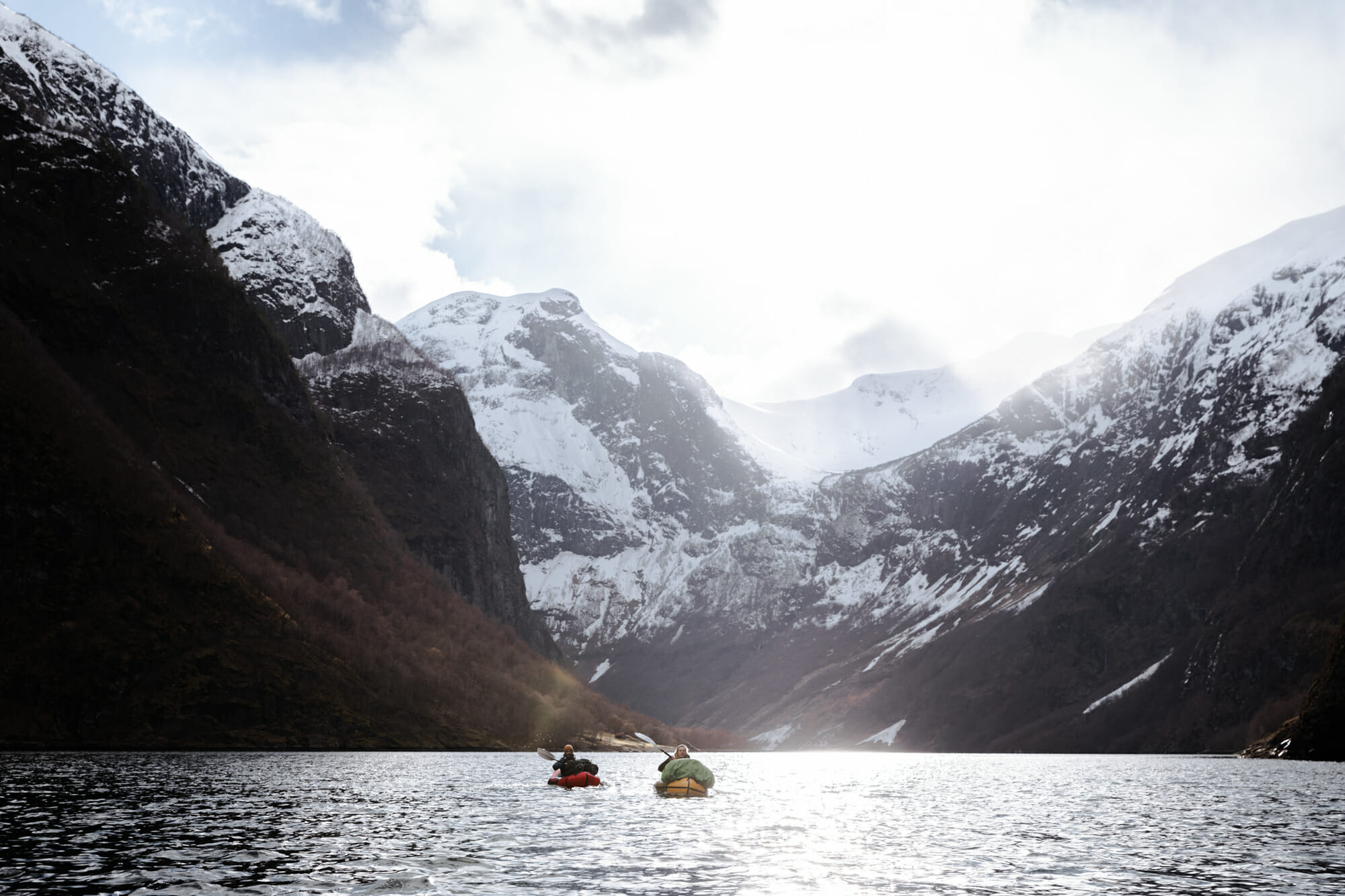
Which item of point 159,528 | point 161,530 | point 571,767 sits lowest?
point 571,767

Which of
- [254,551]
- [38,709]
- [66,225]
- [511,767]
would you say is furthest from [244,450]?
[511,767]

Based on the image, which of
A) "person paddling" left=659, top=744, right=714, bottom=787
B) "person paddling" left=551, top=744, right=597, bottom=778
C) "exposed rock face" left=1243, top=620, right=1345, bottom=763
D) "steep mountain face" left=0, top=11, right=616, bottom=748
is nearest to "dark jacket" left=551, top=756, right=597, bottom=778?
"person paddling" left=551, top=744, right=597, bottom=778

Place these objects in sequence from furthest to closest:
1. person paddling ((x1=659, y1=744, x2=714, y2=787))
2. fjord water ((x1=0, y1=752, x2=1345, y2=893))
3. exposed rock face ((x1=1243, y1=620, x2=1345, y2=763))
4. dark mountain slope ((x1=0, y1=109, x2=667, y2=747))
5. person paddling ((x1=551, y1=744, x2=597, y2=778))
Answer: exposed rock face ((x1=1243, y1=620, x2=1345, y2=763)) < dark mountain slope ((x1=0, y1=109, x2=667, y2=747)) < person paddling ((x1=551, y1=744, x2=597, y2=778)) < person paddling ((x1=659, y1=744, x2=714, y2=787)) < fjord water ((x1=0, y1=752, x2=1345, y2=893))

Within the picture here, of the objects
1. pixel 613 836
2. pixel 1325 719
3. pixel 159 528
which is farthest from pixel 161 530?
pixel 1325 719

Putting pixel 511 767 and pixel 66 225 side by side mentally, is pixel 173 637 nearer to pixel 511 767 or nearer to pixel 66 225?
pixel 511 767

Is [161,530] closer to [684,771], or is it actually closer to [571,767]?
[571,767]

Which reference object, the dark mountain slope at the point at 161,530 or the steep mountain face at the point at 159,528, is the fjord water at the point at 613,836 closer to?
the steep mountain face at the point at 159,528

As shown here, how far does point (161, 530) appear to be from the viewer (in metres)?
134

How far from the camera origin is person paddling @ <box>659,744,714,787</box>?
3034 inches

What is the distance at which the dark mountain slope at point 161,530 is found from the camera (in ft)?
398

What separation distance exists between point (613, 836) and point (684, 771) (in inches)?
1055

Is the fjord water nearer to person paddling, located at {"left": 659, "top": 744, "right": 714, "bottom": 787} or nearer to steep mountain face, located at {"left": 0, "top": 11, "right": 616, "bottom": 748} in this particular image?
person paddling, located at {"left": 659, "top": 744, "right": 714, "bottom": 787}

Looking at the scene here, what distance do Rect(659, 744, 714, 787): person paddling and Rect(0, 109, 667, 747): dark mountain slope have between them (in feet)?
230

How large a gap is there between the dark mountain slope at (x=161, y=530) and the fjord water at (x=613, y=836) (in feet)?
94.3
